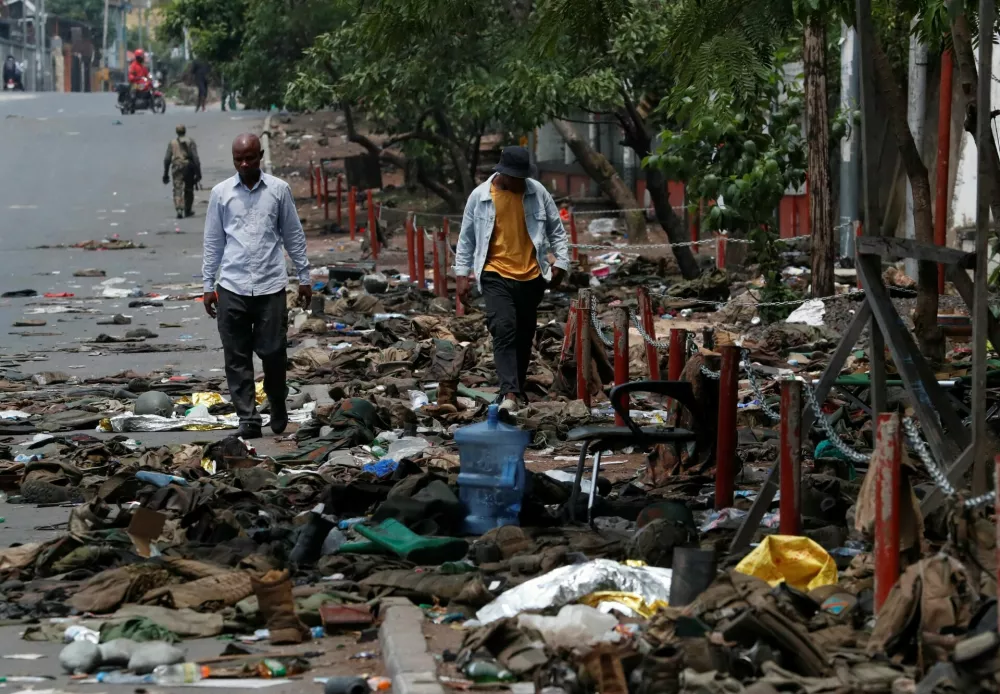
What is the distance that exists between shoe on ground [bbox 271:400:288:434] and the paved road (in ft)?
13.4

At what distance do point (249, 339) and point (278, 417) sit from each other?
59cm

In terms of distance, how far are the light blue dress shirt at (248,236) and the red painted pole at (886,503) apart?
19.8ft

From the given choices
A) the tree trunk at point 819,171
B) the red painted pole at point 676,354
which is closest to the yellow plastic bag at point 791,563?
the red painted pole at point 676,354

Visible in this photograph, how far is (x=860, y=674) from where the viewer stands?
5027 mm

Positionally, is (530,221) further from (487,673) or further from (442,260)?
(442,260)

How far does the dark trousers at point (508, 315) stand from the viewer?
11531 millimetres

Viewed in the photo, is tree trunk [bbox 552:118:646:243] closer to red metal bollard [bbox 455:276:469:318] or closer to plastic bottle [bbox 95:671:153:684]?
red metal bollard [bbox 455:276:469:318]

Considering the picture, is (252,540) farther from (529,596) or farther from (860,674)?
(860,674)

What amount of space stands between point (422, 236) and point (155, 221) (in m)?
13.6

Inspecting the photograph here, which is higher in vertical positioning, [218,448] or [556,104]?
[556,104]

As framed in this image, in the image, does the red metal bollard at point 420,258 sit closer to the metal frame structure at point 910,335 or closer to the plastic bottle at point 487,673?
the metal frame structure at point 910,335

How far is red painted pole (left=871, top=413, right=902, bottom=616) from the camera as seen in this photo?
212 inches

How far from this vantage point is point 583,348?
12.1m

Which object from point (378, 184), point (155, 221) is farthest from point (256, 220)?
point (378, 184)
